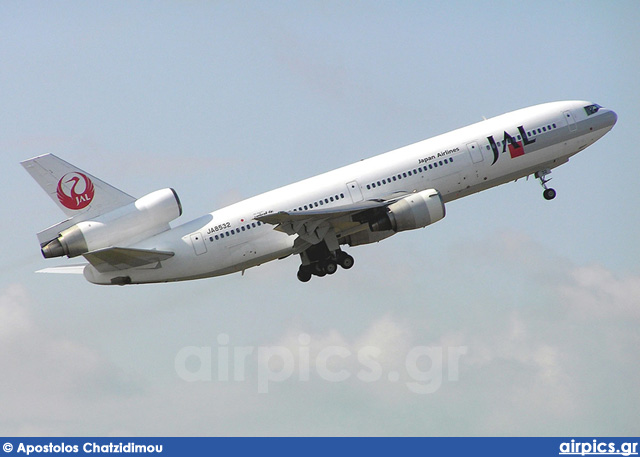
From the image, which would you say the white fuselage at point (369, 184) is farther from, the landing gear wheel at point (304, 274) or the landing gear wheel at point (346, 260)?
the landing gear wheel at point (346, 260)

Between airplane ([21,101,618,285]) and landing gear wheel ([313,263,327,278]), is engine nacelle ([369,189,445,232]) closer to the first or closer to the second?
airplane ([21,101,618,285])

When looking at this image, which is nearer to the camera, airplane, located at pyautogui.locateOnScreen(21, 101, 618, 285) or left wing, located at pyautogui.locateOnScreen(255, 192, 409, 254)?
left wing, located at pyautogui.locateOnScreen(255, 192, 409, 254)

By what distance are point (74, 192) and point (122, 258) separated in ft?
13.7

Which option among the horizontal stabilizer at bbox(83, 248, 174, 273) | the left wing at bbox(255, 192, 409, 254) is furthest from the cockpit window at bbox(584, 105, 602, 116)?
the horizontal stabilizer at bbox(83, 248, 174, 273)

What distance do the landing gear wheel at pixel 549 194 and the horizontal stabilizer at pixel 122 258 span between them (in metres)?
19.1

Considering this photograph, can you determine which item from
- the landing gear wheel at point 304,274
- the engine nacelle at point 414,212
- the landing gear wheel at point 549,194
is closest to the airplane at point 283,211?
the engine nacelle at point 414,212

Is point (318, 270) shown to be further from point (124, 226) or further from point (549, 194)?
point (549, 194)

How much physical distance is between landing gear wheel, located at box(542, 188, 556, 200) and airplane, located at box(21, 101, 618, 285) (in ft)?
9.52

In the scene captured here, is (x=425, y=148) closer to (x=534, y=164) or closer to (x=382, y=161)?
(x=382, y=161)

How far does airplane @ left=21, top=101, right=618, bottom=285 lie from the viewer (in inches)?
1738

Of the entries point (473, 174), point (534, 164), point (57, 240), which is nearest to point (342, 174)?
point (473, 174)

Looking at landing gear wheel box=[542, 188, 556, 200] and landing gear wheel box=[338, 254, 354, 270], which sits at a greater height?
landing gear wheel box=[542, 188, 556, 200]

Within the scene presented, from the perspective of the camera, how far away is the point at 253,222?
45.0 meters

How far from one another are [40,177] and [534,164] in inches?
925
